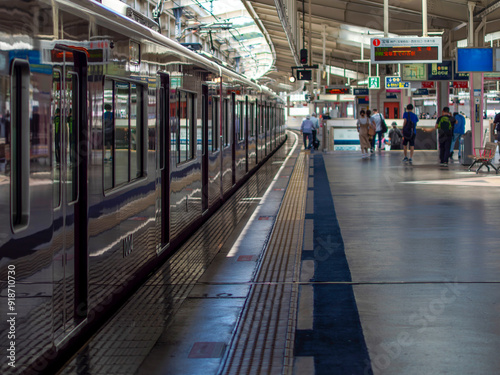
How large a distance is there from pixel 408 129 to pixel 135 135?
15.9 metres

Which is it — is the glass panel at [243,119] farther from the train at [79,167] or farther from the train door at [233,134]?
the train at [79,167]

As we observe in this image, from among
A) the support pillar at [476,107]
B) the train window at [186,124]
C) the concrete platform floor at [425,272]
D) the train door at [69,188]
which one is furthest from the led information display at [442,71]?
the train door at [69,188]

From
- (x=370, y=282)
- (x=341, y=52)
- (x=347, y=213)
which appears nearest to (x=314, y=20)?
(x=341, y=52)

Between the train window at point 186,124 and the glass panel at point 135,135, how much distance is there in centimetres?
191

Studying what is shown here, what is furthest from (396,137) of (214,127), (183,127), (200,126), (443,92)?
(183,127)

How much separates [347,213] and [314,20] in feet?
70.5

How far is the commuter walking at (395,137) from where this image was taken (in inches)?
1119

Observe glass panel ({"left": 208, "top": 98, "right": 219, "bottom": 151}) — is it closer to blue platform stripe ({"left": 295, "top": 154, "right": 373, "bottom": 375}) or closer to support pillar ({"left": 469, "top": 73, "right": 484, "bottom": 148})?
blue platform stripe ({"left": 295, "top": 154, "right": 373, "bottom": 375})

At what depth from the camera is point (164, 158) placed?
7.56 metres

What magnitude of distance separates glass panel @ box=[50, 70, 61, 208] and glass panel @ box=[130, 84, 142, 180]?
77.5 inches

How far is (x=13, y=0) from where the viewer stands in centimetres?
341

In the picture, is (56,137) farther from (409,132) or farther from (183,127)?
(409,132)

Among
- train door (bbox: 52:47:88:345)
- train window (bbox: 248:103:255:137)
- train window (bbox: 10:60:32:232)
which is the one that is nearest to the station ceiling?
train window (bbox: 248:103:255:137)

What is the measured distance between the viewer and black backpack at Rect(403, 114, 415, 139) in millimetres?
20906
